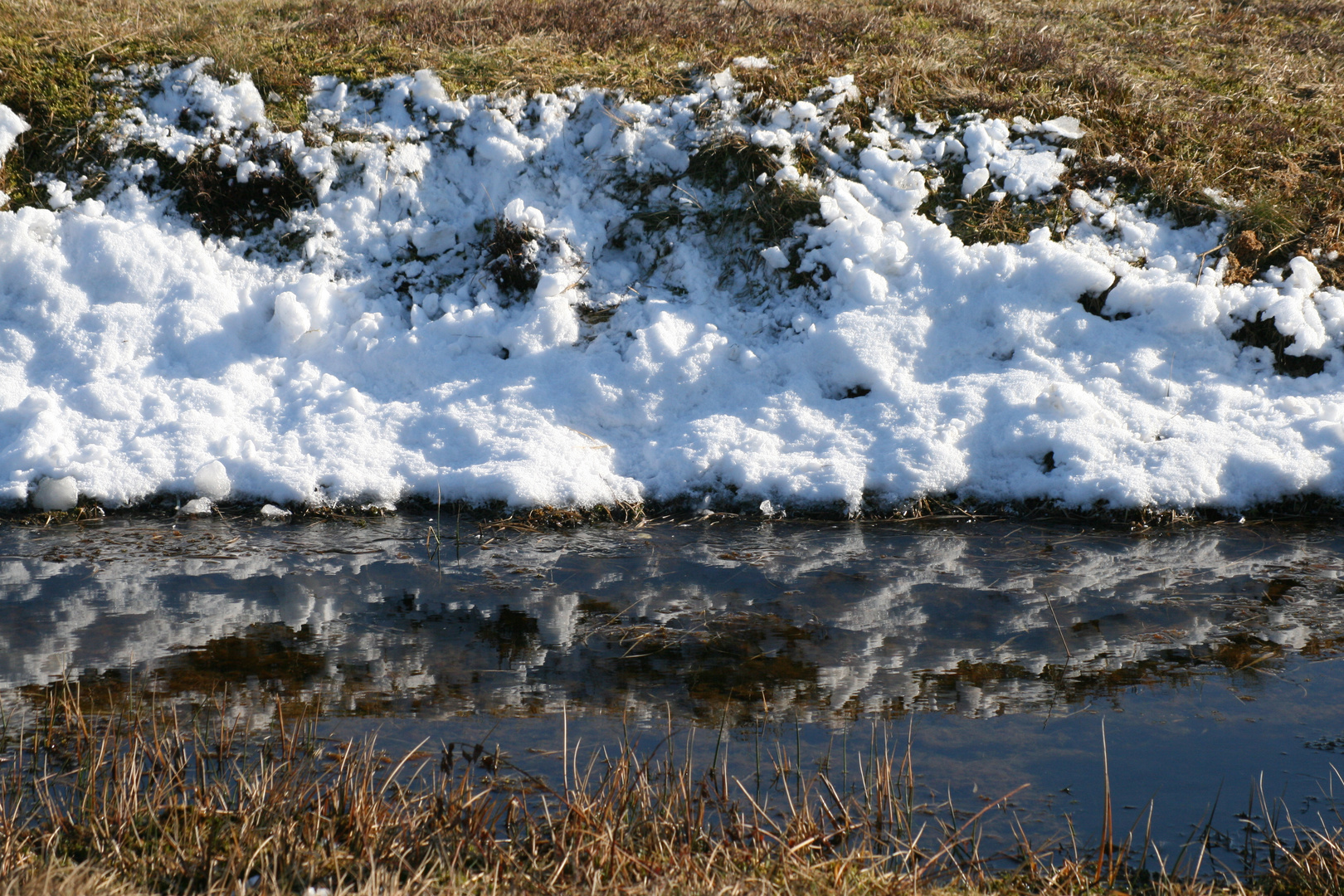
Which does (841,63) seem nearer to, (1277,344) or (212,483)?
(1277,344)

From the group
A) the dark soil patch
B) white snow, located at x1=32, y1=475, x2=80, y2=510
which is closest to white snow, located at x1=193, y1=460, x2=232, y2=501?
white snow, located at x1=32, y1=475, x2=80, y2=510

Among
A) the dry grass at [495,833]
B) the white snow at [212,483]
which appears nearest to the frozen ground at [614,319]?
the white snow at [212,483]

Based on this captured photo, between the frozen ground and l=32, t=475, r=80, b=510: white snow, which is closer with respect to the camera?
l=32, t=475, r=80, b=510: white snow

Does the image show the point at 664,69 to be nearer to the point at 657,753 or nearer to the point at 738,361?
the point at 738,361

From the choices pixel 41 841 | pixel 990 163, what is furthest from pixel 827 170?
pixel 41 841

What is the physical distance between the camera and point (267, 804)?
266 centimetres

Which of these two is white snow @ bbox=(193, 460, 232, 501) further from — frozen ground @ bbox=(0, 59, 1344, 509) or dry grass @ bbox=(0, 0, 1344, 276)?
dry grass @ bbox=(0, 0, 1344, 276)

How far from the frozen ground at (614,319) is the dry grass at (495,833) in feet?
10.2

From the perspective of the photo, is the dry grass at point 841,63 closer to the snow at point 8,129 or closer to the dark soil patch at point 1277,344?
the snow at point 8,129

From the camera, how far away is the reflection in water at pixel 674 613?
3.79m

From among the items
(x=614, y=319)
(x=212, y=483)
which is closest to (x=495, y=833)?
(x=212, y=483)

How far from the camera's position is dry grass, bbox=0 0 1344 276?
8023 millimetres

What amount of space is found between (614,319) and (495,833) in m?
5.12

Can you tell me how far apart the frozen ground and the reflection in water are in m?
0.61
